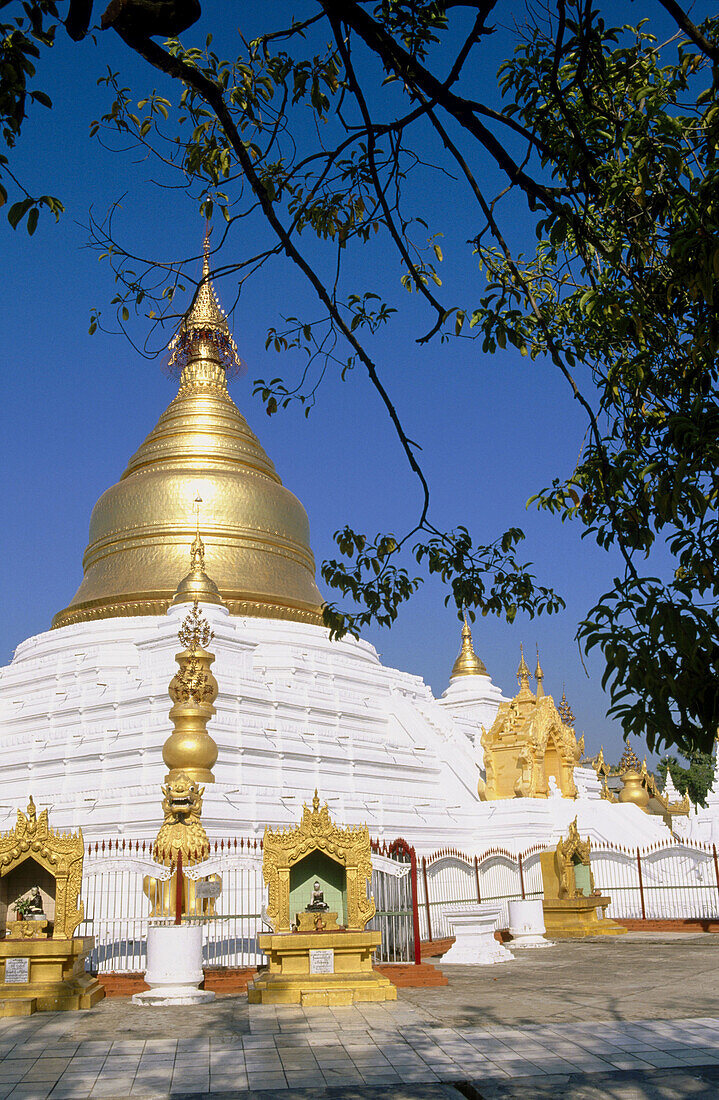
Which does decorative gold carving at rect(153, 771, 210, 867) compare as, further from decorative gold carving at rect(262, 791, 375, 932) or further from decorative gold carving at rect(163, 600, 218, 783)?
decorative gold carving at rect(163, 600, 218, 783)

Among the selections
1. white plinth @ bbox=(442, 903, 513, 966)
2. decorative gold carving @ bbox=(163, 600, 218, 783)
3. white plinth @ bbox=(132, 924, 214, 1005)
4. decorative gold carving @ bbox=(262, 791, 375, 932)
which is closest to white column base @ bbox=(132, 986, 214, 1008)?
white plinth @ bbox=(132, 924, 214, 1005)

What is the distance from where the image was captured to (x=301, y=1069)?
6.95 meters

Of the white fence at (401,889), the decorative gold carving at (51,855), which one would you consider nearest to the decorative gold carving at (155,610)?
the white fence at (401,889)

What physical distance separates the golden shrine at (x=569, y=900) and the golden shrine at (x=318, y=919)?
27.0 feet

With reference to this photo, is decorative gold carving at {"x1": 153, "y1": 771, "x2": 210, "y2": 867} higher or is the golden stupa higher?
the golden stupa

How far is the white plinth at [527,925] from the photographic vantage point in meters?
17.0

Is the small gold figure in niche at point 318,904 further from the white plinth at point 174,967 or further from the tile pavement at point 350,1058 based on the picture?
→ the tile pavement at point 350,1058

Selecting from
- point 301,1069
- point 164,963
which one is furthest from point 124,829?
point 301,1069

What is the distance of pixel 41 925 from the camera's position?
1118cm

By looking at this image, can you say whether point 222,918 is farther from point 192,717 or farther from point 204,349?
point 204,349

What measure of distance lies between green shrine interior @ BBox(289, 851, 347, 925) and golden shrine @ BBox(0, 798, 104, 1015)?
246 centimetres

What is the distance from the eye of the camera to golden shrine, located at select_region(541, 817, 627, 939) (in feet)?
60.5

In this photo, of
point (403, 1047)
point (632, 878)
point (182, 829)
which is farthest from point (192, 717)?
point (403, 1047)

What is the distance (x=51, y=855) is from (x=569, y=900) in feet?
35.9
